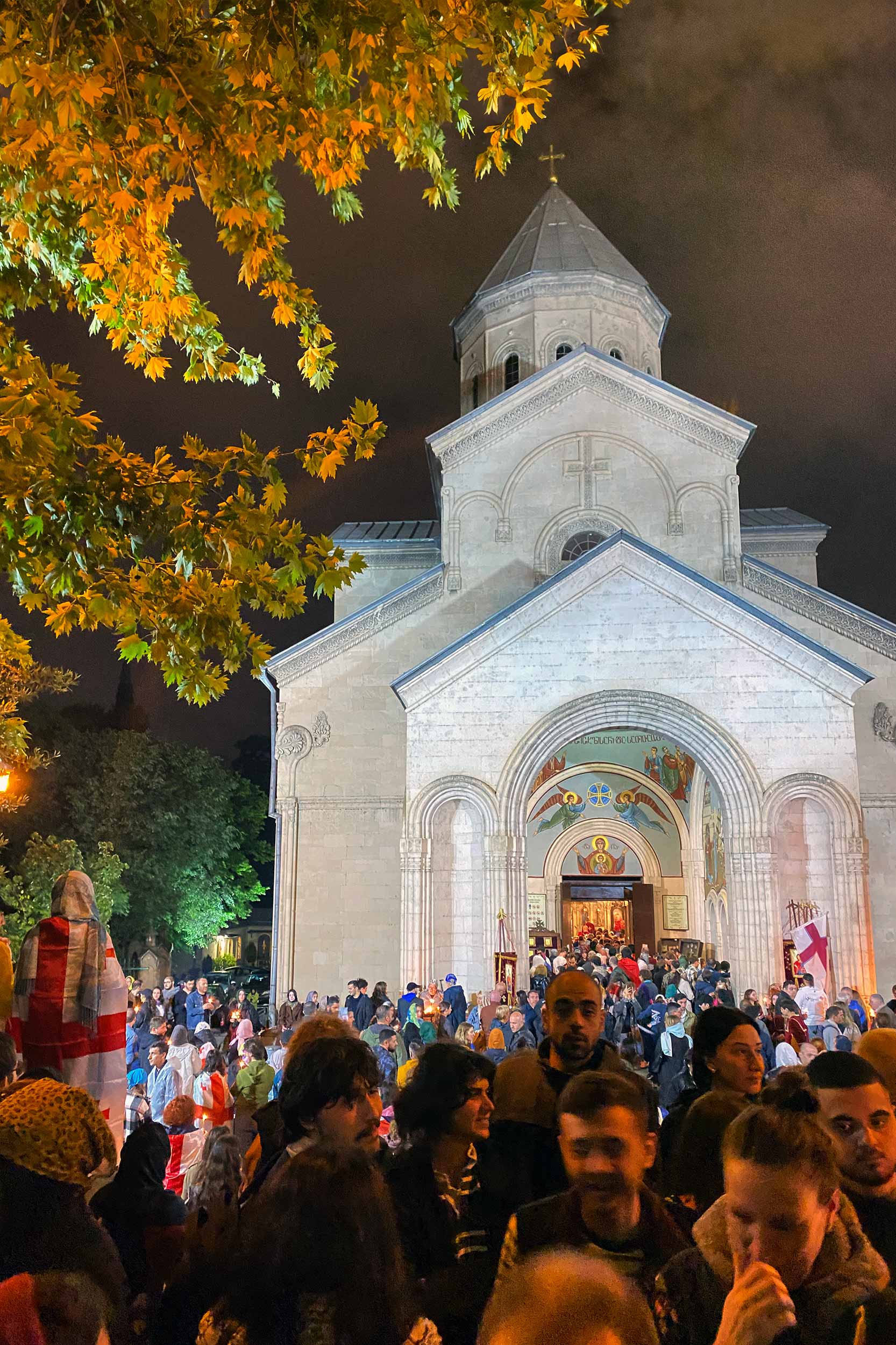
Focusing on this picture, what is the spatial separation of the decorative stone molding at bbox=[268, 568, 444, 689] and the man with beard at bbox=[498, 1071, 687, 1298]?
17.4 meters

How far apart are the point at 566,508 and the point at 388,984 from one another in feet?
35.3

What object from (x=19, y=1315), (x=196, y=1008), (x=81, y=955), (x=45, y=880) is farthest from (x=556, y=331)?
(x=19, y=1315)

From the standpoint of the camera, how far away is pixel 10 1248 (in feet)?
6.36

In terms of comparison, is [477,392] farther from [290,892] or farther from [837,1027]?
[837,1027]

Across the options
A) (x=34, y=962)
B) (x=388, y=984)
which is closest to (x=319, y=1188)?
(x=34, y=962)

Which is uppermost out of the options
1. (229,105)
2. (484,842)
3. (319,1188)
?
(229,105)

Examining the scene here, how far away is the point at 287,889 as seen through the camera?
1853 cm

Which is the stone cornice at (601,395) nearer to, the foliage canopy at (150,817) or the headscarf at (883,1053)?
the foliage canopy at (150,817)

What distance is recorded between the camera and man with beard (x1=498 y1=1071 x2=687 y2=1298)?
211 centimetres

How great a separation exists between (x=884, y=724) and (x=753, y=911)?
16.9ft

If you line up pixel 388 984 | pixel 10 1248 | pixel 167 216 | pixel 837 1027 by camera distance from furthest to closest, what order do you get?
1. pixel 388 984
2. pixel 837 1027
3. pixel 167 216
4. pixel 10 1248

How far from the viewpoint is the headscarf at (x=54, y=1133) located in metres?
2.05

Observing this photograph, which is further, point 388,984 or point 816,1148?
point 388,984

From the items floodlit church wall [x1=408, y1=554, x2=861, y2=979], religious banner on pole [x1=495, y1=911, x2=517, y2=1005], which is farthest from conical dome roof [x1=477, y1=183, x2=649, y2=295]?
religious banner on pole [x1=495, y1=911, x2=517, y2=1005]
